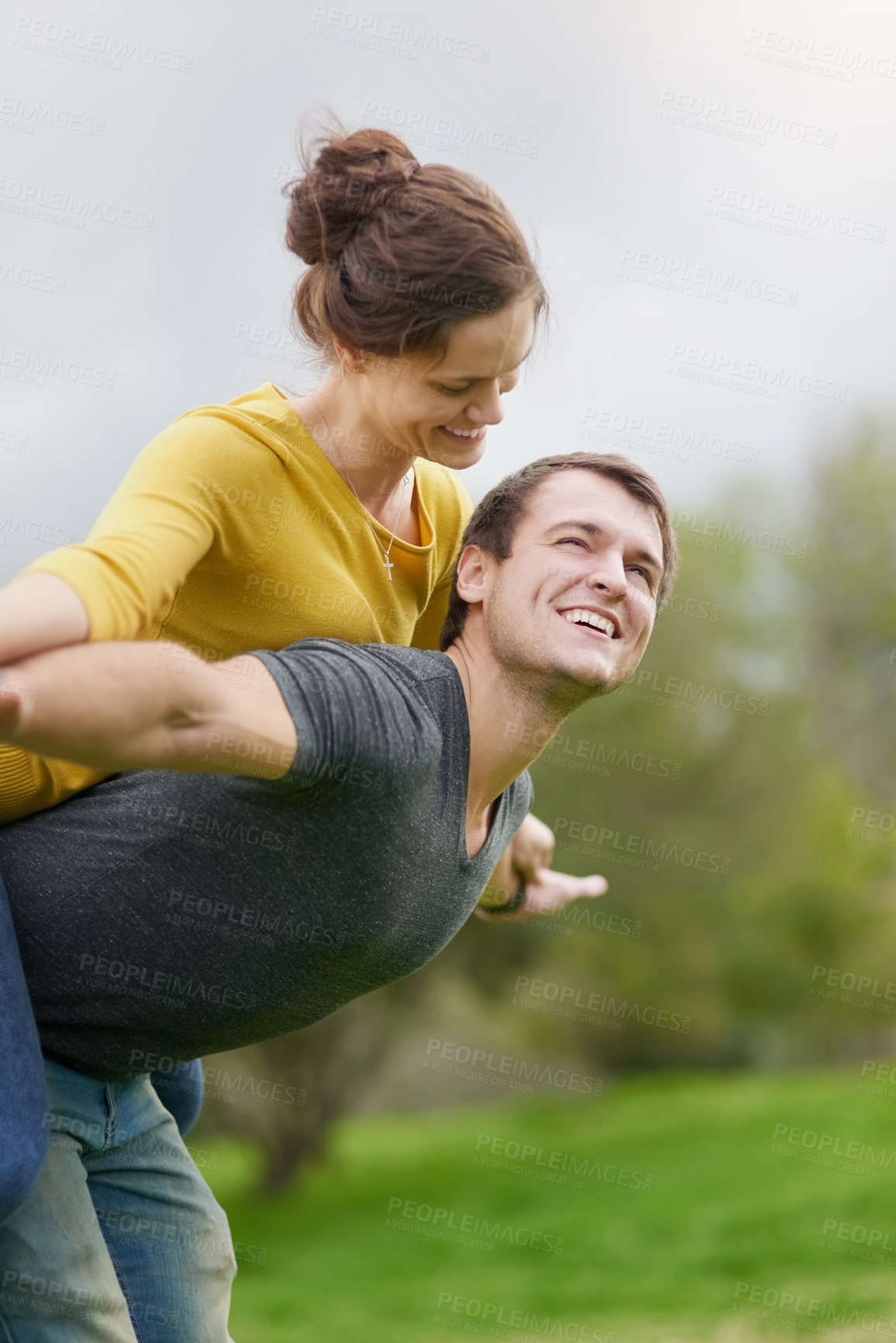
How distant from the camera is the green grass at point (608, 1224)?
12.0m

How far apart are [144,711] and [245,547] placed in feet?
2.07

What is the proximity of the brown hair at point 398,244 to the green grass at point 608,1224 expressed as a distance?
9469mm

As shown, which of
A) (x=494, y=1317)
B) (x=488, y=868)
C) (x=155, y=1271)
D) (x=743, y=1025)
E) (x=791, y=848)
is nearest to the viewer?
(x=155, y=1271)

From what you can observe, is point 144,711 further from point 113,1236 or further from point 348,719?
point 113,1236

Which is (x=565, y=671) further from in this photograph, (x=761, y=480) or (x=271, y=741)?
(x=761, y=480)

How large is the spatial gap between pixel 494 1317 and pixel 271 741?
42.1 feet

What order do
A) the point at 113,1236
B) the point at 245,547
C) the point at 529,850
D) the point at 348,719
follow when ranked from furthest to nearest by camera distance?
the point at 529,850 → the point at 113,1236 → the point at 245,547 → the point at 348,719

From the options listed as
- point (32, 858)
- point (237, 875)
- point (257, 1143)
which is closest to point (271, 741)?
point (237, 875)

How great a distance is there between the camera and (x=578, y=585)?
2529mm

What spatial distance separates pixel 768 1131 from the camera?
16.0m

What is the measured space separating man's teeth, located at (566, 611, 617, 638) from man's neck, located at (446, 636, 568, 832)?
0.56 ft

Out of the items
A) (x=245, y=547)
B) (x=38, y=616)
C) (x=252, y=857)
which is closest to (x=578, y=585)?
(x=245, y=547)

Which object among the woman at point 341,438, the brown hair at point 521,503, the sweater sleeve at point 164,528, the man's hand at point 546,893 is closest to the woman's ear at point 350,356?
the woman at point 341,438

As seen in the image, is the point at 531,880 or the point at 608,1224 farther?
the point at 608,1224
